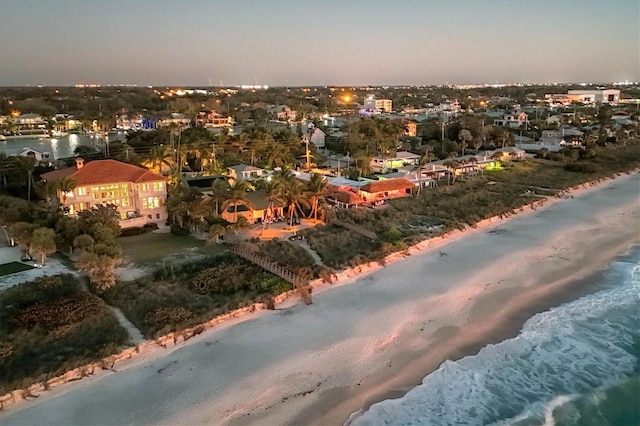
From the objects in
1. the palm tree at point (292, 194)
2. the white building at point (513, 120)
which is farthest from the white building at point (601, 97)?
the palm tree at point (292, 194)

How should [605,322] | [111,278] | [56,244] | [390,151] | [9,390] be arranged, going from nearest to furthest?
[9,390]
[605,322]
[111,278]
[56,244]
[390,151]

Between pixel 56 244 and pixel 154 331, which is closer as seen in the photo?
pixel 154 331

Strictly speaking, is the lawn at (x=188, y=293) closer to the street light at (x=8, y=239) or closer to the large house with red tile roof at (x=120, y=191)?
the large house with red tile roof at (x=120, y=191)

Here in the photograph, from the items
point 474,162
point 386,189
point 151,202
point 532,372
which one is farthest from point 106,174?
point 474,162

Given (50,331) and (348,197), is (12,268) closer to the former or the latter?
(50,331)

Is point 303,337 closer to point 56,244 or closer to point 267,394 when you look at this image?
point 267,394

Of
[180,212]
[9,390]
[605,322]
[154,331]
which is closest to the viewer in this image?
[9,390]

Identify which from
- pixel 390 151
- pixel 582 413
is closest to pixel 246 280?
pixel 582 413

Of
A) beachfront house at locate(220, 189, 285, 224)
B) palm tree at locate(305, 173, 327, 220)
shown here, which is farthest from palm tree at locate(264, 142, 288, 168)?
palm tree at locate(305, 173, 327, 220)
